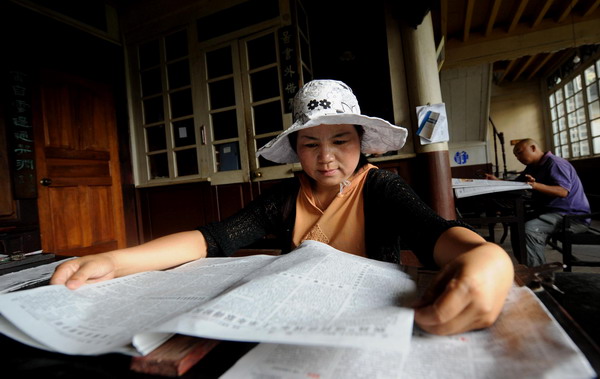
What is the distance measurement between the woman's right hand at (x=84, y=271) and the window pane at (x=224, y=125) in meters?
2.76

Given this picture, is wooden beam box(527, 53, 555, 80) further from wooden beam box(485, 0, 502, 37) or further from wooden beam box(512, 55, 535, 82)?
wooden beam box(485, 0, 502, 37)

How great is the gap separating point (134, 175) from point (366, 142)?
3.47m

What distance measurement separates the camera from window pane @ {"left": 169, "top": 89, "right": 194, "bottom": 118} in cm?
357

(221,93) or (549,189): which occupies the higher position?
(221,93)

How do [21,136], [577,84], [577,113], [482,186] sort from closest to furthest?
[482,186] → [21,136] → [577,84] → [577,113]

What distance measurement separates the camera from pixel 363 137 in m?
1.10

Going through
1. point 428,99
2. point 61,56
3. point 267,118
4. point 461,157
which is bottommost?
point 461,157

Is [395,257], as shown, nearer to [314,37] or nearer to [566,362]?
[566,362]

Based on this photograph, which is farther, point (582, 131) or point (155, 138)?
point (582, 131)

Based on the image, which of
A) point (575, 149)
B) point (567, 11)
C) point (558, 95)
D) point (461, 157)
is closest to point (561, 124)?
point (558, 95)

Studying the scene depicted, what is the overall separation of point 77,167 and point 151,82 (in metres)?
1.35

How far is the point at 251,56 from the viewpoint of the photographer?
3227 mm

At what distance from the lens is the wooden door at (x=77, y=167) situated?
2.84 meters

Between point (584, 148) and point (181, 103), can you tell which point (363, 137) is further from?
point (584, 148)
